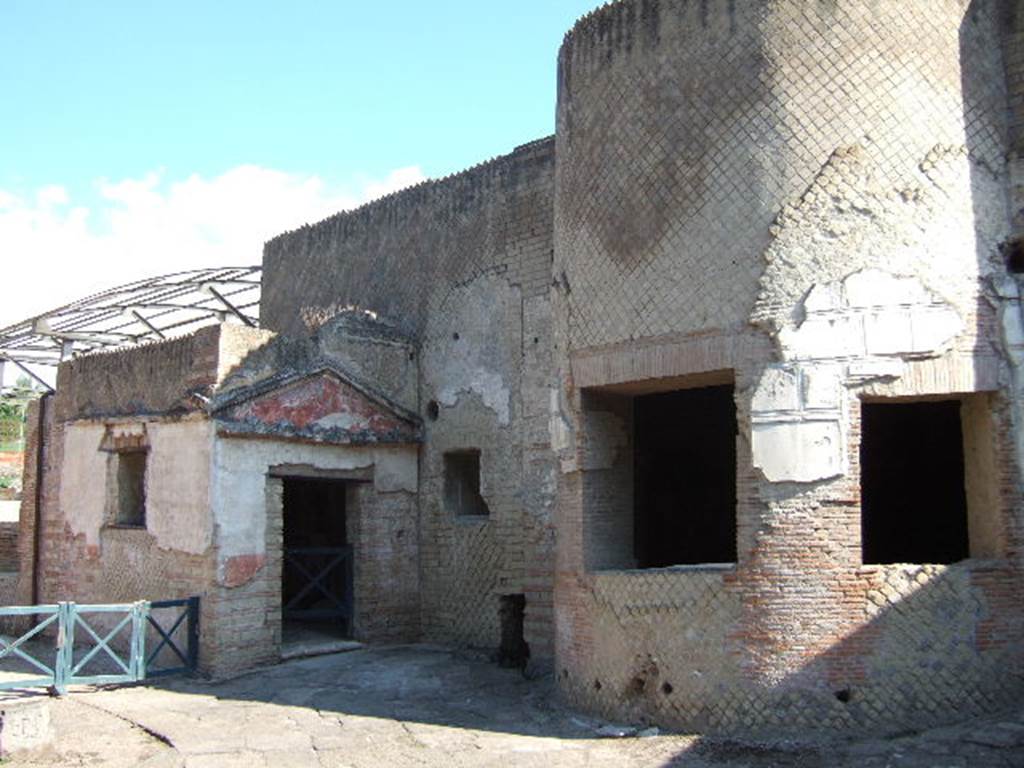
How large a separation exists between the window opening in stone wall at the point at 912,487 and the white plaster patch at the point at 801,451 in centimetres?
295

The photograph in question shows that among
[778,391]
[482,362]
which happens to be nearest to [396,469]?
[482,362]

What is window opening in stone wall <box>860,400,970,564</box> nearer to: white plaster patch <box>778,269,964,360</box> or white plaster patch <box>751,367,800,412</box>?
white plaster patch <box>778,269,964,360</box>

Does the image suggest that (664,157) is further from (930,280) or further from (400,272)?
(400,272)

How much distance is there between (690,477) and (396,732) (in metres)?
4.47

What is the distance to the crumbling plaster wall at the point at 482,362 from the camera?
10445mm

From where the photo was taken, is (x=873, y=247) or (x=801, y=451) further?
(x=873, y=247)

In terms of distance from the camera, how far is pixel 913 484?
10.2m

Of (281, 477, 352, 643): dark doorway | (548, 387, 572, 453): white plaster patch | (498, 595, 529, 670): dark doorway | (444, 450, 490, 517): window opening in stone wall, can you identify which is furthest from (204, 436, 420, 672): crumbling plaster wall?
(548, 387, 572, 453): white plaster patch

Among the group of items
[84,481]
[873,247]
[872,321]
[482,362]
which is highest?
[873,247]

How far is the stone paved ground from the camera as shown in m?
6.59

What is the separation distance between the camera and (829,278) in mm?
7250

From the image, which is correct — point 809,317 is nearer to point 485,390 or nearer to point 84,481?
point 485,390

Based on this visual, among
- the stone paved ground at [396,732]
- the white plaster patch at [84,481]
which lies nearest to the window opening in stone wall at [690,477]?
the stone paved ground at [396,732]

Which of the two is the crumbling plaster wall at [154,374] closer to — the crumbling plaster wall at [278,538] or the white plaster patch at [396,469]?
the crumbling plaster wall at [278,538]
